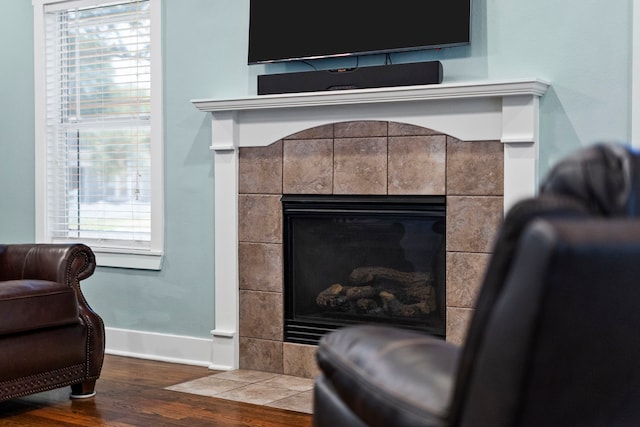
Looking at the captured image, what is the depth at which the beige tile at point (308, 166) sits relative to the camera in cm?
402

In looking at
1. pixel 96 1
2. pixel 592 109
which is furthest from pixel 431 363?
pixel 96 1

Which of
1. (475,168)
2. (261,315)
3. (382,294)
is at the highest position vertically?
(475,168)

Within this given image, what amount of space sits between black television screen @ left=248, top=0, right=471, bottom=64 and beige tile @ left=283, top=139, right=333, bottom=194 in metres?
0.45

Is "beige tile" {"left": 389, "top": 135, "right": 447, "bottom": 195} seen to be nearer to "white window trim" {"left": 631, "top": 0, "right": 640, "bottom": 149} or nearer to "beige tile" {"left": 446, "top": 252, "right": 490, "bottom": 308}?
"beige tile" {"left": 446, "top": 252, "right": 490, "bottom": 308}

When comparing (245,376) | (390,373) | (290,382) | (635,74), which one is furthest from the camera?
(245,376)

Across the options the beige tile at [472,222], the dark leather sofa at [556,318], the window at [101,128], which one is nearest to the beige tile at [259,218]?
the window at [101,128]

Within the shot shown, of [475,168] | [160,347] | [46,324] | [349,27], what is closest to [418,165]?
[475,168]

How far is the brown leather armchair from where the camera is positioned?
3297 mm

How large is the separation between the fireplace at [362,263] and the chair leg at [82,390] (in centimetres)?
104

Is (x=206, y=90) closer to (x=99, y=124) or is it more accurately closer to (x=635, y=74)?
(x=99, y=124)

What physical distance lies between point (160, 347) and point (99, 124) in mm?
1414

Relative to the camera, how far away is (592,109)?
3.42 m

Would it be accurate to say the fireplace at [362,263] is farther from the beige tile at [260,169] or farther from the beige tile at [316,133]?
the beige tile at [316,133]

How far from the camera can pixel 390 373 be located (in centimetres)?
137
